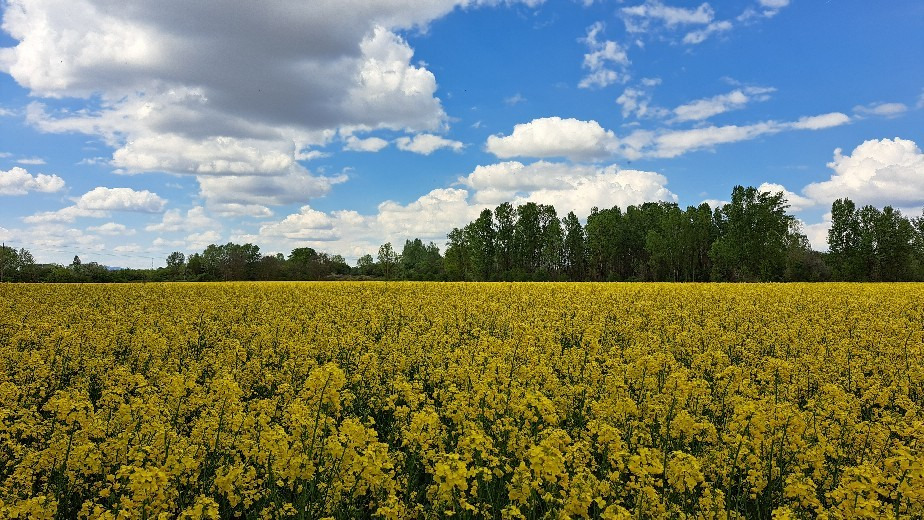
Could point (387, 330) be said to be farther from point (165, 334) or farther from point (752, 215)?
point (752, 215)

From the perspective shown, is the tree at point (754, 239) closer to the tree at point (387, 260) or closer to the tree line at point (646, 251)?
the tree line at point (646, 251)

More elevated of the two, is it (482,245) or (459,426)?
(482,245)

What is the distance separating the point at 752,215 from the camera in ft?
222

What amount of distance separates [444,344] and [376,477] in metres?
6.98

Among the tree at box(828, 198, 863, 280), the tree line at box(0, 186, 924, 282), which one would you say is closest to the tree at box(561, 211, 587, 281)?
the tree line at box(0, 186, 924, 282)

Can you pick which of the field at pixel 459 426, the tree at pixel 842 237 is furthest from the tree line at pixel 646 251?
the field at pixel 459 426

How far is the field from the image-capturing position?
15.4ft

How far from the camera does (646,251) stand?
82.1m

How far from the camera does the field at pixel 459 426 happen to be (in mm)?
4688

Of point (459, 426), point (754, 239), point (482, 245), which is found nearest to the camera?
point (459, 426)

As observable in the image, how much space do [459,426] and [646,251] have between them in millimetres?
81423

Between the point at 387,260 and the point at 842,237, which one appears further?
the point at 387,260

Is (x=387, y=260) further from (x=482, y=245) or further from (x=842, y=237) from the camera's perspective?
(x=842, y=237)

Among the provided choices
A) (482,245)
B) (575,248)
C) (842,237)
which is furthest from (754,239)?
(482,245)
